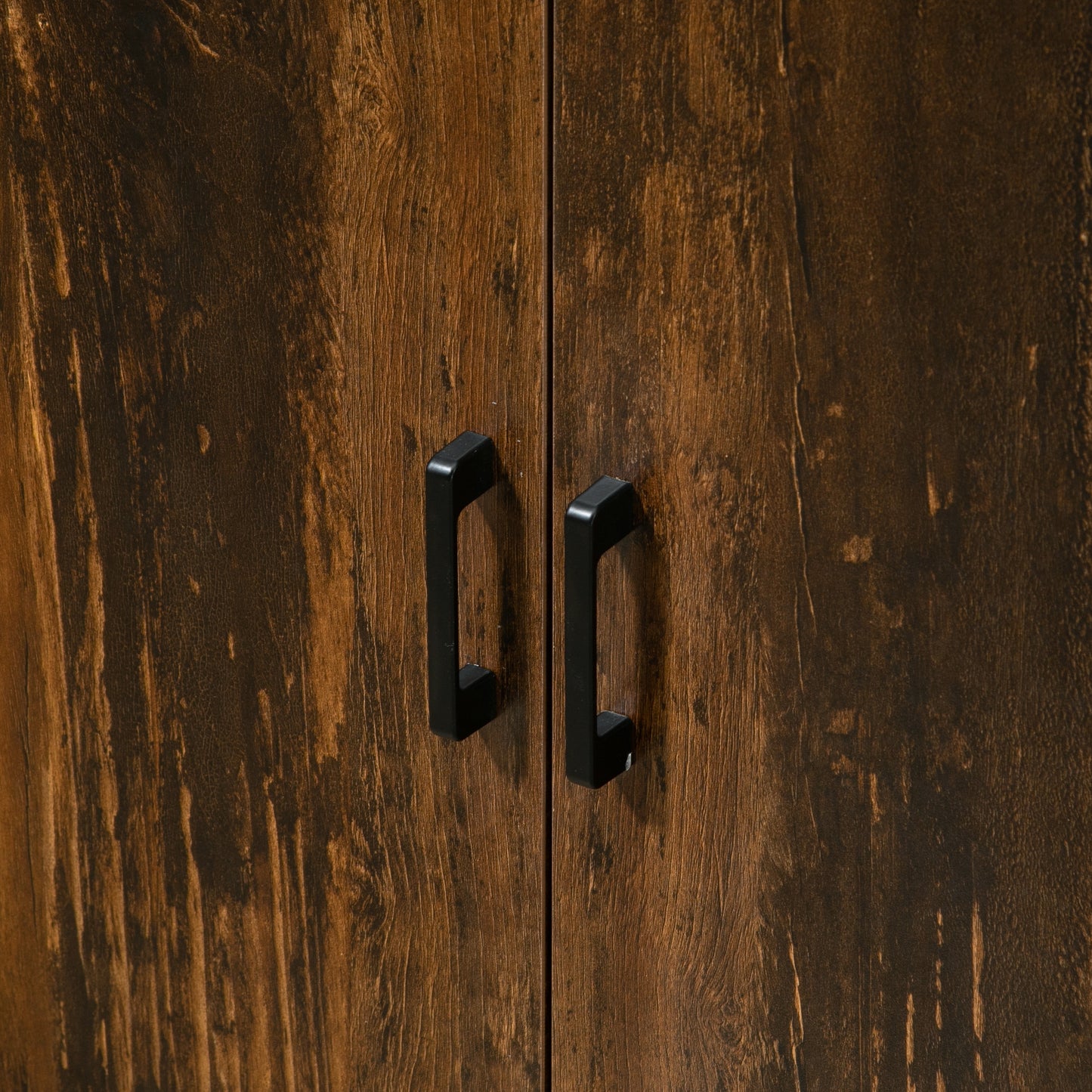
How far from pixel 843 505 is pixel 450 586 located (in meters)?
0.20

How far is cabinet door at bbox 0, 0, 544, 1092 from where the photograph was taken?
610 millimetres

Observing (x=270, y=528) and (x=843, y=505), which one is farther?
(x=270, y=528)

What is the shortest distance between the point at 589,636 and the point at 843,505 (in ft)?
0.45

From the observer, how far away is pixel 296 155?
63 cm

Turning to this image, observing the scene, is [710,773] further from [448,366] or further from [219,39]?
[219,39]

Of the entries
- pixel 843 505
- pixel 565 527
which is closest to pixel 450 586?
pixel 565 527

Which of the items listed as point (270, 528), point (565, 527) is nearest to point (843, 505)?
point (565, 527)

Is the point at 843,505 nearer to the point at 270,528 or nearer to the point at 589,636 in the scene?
the point at 589,636

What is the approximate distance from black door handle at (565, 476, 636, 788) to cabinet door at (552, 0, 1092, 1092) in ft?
0.04

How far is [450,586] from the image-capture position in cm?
64

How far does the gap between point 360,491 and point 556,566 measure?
12cm

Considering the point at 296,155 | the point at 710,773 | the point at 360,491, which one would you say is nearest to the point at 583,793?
the point at 710,773

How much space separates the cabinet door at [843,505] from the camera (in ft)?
1.63

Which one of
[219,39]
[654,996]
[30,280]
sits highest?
[219,39]
